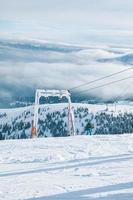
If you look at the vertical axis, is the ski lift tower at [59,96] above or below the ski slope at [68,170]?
above

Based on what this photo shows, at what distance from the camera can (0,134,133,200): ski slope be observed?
27.7ft

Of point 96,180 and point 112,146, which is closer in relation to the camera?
point 96,180

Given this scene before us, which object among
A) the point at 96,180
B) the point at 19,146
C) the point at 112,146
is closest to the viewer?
the point at 96,180

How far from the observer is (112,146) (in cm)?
1491

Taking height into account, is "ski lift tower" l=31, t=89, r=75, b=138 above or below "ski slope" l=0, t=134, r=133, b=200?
above

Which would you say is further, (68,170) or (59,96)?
(59,96)

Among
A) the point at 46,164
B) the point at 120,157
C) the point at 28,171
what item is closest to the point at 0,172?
the point at 28,171

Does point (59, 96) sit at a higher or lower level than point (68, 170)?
higher

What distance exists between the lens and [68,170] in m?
10.9

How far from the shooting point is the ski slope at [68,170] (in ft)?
27.7

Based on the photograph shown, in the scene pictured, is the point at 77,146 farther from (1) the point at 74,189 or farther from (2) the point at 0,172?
(1) the point at 74,189

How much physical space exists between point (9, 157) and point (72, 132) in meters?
15.3

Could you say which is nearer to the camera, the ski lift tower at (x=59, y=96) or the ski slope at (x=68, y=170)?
the ski slope at (x=68, y=170)

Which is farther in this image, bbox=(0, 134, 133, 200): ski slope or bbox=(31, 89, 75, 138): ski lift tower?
bbox=(31, 89, 75, 138): ski lift tower
